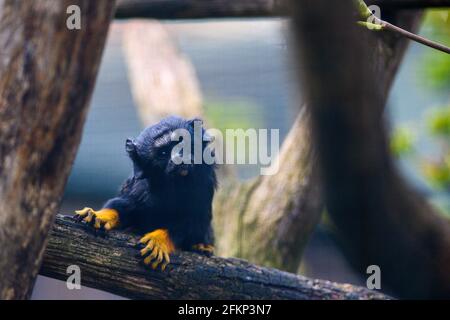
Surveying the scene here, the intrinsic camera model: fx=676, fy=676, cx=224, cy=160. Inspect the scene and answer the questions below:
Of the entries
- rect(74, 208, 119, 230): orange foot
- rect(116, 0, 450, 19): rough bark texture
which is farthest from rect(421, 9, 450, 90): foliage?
rect(74, 208, 119, 230): orange foot

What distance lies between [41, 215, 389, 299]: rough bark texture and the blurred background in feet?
0.52

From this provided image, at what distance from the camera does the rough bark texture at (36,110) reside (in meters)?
1.23

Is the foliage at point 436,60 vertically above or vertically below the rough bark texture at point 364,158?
above

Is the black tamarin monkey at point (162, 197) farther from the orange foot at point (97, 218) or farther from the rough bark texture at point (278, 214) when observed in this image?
the rough bark texture at point (278, 214)

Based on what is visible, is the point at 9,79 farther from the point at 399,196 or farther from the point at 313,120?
the point at 399,196

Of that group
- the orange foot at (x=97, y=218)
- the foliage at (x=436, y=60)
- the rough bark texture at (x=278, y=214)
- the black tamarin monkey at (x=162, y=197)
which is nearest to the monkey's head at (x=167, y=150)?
the black tamarin monkey at (x=162, y=197)

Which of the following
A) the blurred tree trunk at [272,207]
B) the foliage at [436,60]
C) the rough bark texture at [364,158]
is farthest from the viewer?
the foliage at [436,60]

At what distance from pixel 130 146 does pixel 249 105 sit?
89 centimetres

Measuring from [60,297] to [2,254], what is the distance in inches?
21.1

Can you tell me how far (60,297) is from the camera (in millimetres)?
1759

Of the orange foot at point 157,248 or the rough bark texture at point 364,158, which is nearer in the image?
the rough bark texture at point 364,158

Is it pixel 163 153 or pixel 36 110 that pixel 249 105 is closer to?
pixel 163 153

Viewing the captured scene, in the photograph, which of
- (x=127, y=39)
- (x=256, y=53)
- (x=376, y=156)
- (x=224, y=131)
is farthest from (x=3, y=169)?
(x=127, y=39)

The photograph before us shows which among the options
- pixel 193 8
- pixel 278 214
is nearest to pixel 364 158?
pixel 278 214
